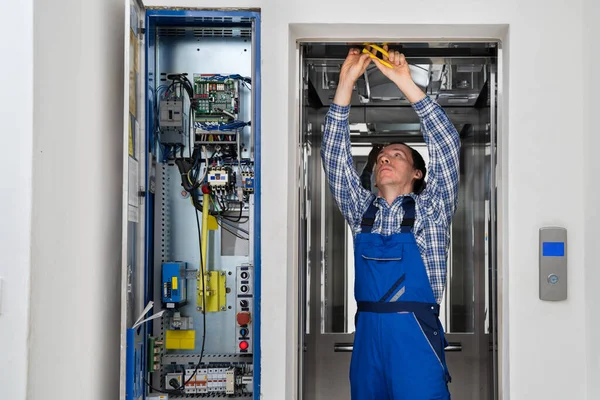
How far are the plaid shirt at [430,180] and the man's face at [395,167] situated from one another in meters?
0.10

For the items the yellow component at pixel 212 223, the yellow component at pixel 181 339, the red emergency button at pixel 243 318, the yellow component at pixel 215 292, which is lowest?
the yellow component at pixel 181 339

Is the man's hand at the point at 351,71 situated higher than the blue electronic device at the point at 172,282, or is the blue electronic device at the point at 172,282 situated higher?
the man's hand at the point at 351,71

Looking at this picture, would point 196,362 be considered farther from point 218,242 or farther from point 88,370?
point 88,370

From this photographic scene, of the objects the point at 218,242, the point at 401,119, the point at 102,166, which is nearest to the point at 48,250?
the point at 102,166

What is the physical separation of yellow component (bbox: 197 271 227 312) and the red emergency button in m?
0.11

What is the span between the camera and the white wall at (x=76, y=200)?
1.63 m

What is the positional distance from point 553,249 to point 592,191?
26 centimetres

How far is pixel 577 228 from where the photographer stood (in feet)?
7.17

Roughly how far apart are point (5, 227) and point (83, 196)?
0.39 m

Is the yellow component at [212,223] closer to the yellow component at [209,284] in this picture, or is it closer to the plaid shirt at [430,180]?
the yellow component at [209,284]

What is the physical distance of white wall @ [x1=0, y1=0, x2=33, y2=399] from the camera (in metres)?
1.55

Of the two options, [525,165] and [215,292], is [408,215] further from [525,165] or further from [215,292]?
[215,292]

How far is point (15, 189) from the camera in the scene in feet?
5.14

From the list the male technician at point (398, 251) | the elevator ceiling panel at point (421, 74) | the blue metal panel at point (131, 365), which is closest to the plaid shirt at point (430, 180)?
the male technician at point (398, 251)
